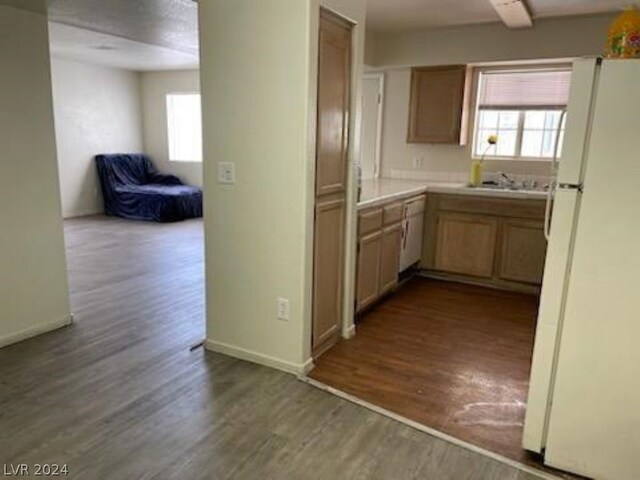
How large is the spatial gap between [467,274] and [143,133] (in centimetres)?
654

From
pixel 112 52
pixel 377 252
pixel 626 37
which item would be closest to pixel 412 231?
pixel 377 252

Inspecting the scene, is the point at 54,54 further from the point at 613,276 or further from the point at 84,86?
the point at 613,276

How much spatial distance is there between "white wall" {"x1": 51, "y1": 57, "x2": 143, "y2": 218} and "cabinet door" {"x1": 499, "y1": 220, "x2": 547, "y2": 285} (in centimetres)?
641

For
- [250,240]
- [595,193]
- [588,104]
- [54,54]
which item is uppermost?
[54,54]

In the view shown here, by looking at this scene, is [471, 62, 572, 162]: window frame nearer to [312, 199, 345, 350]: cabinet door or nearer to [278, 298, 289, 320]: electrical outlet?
[312, 199, 345, 350]: cabinet door

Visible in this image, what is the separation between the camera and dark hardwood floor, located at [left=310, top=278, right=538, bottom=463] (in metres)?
2.31

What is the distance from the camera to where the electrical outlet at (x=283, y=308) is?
2.67 metres

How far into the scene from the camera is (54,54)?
21.5ft

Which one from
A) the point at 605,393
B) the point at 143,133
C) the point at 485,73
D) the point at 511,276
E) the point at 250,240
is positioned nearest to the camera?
the point at 605,393

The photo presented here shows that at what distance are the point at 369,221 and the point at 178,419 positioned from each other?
1821 mm

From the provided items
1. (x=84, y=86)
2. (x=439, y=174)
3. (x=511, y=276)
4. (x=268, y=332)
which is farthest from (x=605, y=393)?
(x=84, y=86)

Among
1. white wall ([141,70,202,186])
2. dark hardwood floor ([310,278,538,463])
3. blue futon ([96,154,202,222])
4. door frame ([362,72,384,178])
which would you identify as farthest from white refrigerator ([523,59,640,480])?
white wall ([141,70,202,186])

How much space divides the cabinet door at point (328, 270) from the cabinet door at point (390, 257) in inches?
29.6

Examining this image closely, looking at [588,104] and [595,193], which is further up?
[588,104]
